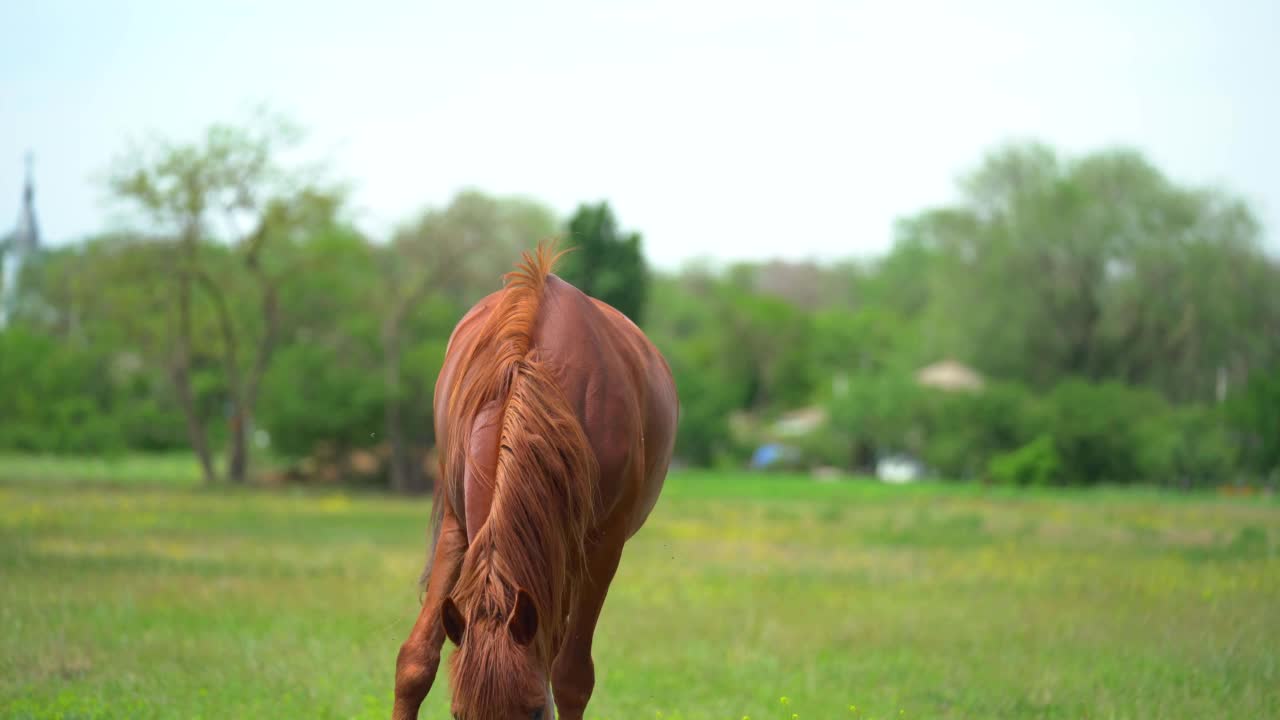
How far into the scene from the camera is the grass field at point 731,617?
8320mm

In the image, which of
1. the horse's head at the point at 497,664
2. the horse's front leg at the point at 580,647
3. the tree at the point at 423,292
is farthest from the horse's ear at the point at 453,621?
the tree at the point at 423,292

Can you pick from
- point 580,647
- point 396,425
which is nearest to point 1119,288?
point 396,425

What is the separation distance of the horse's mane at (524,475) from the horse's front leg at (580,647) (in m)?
0.41

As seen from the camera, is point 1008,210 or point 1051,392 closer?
point 1051,392

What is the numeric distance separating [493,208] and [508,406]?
3922cm

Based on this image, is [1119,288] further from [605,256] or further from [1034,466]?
[605,256]

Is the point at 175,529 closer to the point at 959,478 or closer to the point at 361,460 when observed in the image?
the point at 361,460

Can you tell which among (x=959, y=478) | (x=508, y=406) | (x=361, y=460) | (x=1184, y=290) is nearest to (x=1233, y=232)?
(x=1184, y=290)

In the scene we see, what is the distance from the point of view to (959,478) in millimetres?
47594

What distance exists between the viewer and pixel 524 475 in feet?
15.0

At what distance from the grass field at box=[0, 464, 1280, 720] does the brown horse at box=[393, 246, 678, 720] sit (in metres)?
1.63

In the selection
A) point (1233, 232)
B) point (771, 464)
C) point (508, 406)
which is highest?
point (1233, 232)

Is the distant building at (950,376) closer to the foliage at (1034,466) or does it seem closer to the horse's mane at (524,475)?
the foliage at (1034,466)

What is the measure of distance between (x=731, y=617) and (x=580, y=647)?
7.69m
